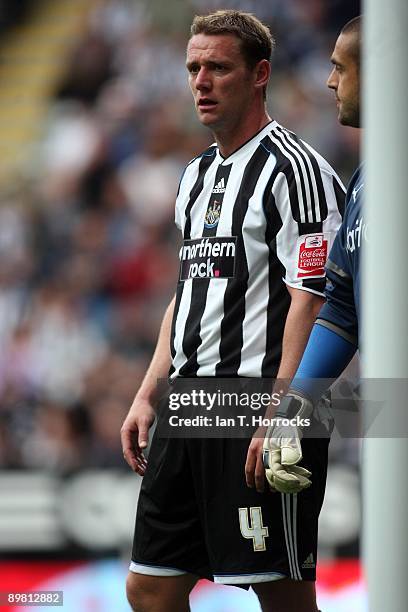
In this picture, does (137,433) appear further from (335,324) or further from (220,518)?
(335,324)

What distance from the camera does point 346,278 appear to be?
9.59 ft

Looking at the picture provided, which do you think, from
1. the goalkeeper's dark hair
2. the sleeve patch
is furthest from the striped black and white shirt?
the goalkeeper's dark hair

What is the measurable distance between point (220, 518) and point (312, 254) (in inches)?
28.8

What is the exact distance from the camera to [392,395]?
1.98 metres

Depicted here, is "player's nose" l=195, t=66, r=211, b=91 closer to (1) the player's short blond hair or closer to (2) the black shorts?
(1) the player's short blond hair

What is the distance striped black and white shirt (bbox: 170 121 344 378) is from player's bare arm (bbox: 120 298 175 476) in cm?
21

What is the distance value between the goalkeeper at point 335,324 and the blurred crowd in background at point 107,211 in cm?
386

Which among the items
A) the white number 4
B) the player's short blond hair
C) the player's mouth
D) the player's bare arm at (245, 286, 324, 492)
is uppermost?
the player's short blond hair

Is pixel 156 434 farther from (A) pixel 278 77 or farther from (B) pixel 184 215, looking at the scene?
(A) pixel 278 77

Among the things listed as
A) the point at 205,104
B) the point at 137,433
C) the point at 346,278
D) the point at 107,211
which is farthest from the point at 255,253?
the point at 107,211

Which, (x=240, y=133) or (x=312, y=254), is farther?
(x=240, y=133)

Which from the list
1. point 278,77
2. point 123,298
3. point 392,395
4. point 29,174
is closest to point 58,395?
point 123,298

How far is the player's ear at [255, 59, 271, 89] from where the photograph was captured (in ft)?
10.8

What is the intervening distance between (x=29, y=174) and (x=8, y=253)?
711 mm
